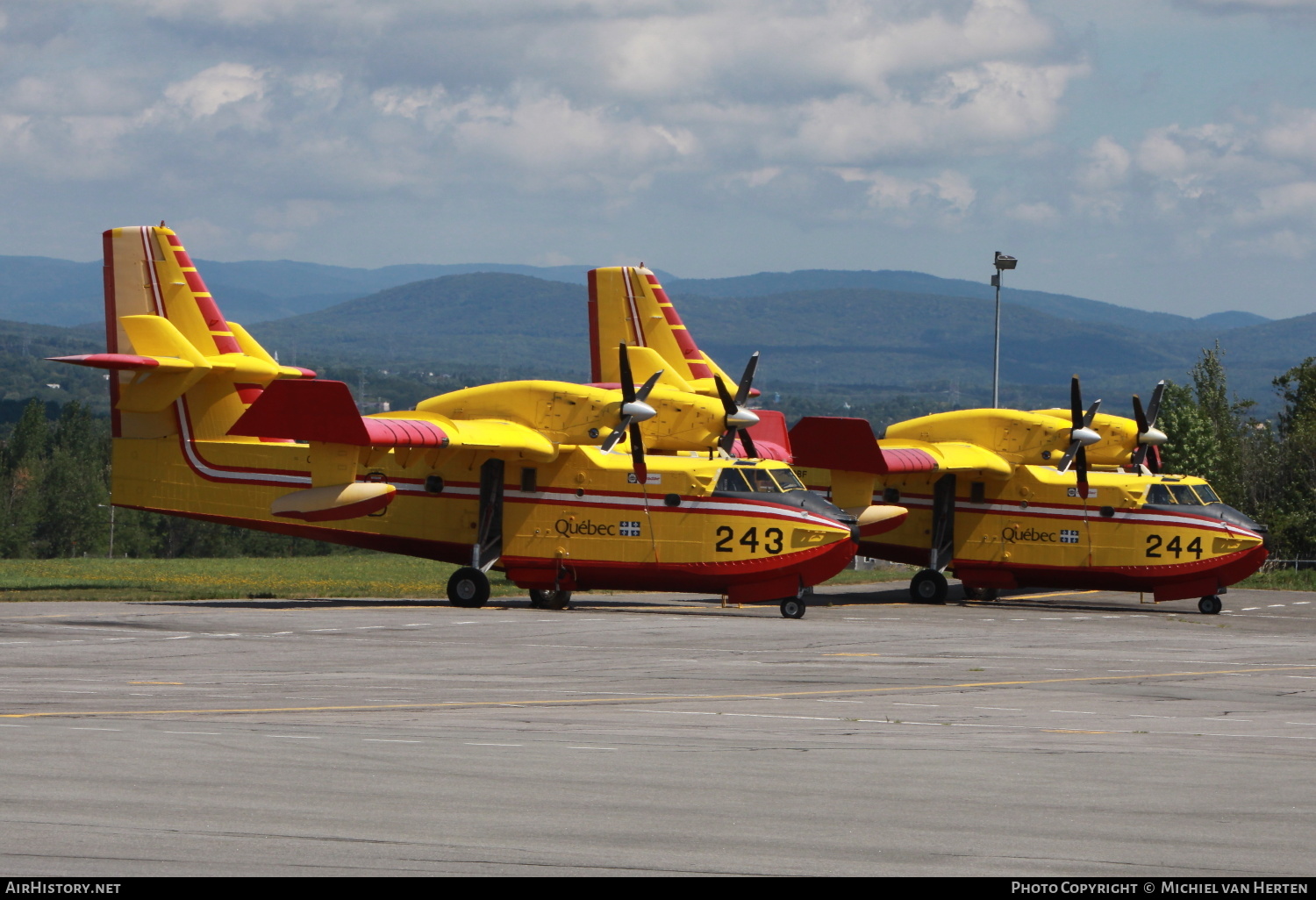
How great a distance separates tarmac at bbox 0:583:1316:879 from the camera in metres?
10.6

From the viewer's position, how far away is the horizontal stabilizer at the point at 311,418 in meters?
32.2

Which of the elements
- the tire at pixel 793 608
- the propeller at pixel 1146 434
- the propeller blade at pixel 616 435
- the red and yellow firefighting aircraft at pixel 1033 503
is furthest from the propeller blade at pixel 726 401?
the propeller at pixel 1146 434

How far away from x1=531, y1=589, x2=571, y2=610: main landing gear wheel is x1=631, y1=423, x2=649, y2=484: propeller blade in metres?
3.47

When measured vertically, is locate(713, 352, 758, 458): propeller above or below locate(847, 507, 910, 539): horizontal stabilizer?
above

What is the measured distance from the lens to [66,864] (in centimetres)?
988

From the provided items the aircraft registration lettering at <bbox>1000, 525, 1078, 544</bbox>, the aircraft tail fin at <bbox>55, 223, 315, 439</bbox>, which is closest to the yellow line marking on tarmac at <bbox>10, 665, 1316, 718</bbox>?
the aircraft registration lettering at <bbox>1000, 525, 1078, 544</bbox>

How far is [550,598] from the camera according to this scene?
3709 centimetres

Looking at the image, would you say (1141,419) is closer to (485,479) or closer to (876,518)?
(876,518)

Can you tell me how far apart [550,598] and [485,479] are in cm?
324

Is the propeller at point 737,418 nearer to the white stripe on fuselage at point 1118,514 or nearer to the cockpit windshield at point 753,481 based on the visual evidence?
the cockpit windshield at point 753,481

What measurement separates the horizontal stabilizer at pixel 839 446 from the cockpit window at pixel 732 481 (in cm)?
329

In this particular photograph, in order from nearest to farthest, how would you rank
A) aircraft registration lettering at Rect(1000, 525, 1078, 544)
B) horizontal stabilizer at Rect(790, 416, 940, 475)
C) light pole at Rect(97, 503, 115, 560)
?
horizontal stabilizer at Rect(790, 416, 940, 475), aircraft registration lettering at Rect(1000, 525, 1078, 544), light pole at Rect(97, 503, 115, 560)

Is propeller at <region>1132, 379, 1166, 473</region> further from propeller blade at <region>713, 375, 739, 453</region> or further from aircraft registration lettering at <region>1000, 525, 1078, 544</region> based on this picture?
propeller blade at <region>713, 375, 739, 453</region>
